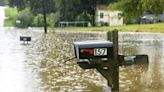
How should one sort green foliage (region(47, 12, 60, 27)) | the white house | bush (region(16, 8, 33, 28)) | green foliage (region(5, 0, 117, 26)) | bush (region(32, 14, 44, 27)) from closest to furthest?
green foliage (region(5, 0, 117, 26))
green foliage (region(47, 12, 60, 27))
the white house
bush (region(32, 14, 44, 27))
bush (region(16, 8, 33, 28))

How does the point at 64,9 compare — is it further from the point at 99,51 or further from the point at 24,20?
the point at 99,51

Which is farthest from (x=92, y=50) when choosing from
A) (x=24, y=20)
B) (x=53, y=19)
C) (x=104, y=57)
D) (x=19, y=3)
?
(x=24, y=20)

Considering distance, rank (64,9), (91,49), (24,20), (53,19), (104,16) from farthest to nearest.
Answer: (24,20)
(104,16)
(53,19)
(64,9)
(91,49)

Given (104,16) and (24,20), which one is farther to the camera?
(24,20)

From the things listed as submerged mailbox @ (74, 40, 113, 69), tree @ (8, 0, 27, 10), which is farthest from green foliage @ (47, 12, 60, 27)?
submerged mailbox @ (74, 40, 113, 69)

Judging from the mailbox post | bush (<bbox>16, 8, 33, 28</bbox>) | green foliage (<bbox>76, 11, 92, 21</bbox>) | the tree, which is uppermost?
the mailbox post

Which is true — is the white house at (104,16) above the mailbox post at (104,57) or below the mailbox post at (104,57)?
below

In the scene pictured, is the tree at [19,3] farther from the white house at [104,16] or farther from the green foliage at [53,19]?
the white house at [104,16]

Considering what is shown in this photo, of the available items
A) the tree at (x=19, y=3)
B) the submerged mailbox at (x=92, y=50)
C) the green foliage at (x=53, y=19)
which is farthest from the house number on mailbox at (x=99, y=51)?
the tree at (x=19, y=3)

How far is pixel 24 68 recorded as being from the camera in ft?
62.5

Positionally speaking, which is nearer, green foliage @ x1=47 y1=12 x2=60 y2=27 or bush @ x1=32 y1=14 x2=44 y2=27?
green foliage @ x1=47 y1=12 x2=60 y2=27

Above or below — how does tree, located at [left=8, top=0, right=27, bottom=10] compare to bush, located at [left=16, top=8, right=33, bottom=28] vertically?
above

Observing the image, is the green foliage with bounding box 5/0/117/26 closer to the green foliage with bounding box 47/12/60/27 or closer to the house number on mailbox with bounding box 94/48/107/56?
the green foliage with bounding box 47/12/60/27

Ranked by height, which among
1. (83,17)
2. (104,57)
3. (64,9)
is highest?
(104,57)
